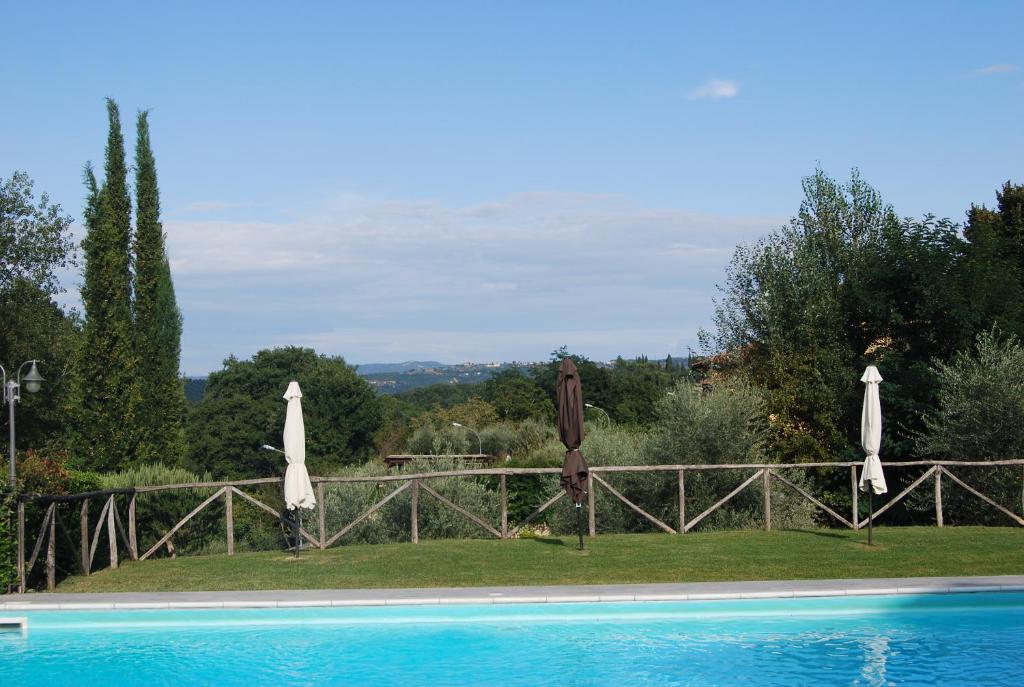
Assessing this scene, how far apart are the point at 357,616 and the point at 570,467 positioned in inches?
160

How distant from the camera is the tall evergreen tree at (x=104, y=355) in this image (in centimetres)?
2716

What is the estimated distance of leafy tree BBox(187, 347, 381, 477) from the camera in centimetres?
6544

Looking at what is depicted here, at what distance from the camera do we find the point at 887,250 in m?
27.1

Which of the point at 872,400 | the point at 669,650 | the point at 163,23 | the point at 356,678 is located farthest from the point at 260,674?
the point at 163,23

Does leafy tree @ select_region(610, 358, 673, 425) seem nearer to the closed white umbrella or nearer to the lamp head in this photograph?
the closed white umbrella

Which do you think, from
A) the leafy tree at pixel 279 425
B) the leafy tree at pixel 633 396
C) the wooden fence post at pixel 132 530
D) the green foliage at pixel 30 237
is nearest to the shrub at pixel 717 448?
the wooden fence post at pixel 132 530

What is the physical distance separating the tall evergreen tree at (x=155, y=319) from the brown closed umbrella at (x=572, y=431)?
19.5 meters

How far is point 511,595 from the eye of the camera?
35.2 feet

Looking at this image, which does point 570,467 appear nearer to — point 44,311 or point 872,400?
point 872,400

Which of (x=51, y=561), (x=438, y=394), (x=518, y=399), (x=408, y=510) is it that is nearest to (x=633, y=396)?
(x=518, y=399)

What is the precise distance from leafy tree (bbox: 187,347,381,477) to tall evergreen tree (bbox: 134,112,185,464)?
31.3m

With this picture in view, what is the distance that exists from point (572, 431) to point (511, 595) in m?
3.45

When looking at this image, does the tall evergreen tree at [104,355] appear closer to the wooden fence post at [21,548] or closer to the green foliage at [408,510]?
the green foliage at [408,510]

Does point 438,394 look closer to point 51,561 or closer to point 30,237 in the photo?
point 30,237
